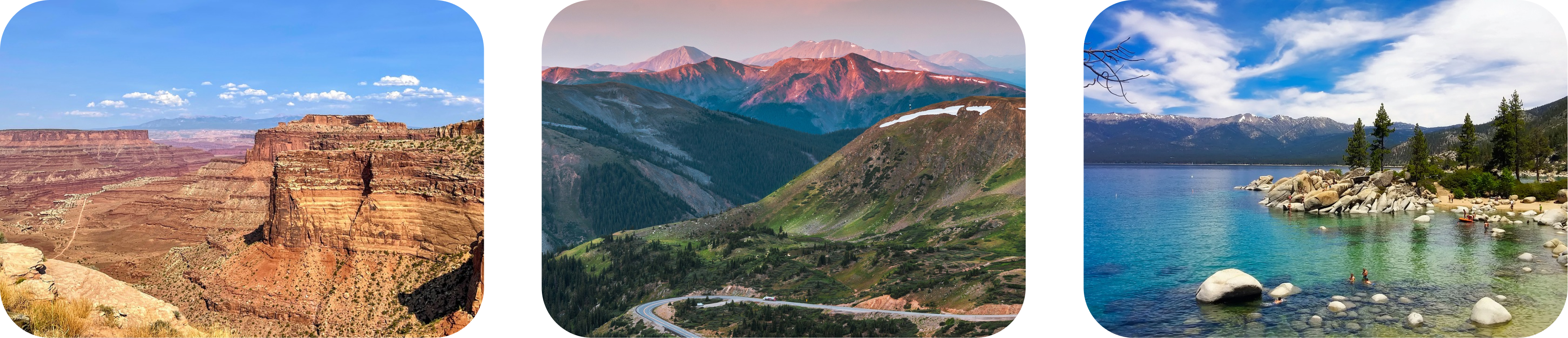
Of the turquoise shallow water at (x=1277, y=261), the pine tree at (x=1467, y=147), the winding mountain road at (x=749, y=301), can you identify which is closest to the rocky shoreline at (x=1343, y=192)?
the turquoise shallow water at (x=1277, y=261)

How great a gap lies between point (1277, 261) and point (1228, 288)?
2942mm

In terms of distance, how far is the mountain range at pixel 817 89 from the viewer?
15898mm

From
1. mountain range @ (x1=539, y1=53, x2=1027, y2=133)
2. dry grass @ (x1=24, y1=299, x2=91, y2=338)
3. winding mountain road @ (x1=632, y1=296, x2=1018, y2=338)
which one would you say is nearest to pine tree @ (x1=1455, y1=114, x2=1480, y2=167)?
winding mountain road @ (x1=632, y1=296, x2=1018, y2=338)

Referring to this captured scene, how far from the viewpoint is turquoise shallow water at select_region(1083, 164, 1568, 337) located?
6723 millimetres

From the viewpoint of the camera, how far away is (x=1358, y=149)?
339 inches

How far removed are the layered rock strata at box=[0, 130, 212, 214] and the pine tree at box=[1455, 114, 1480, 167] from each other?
52321mm

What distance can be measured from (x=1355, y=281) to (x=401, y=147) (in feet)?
72.7

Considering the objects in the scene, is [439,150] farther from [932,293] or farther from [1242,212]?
[1242,212]

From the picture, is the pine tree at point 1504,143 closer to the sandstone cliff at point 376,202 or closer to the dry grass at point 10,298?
the dry grass at point 10,298

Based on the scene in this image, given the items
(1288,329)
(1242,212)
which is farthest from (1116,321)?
(1242,212)

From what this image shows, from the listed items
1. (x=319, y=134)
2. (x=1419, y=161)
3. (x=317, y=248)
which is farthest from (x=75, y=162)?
(x=1419, y=161)

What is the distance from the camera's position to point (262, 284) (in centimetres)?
2436

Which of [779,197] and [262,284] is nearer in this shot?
[779,197]

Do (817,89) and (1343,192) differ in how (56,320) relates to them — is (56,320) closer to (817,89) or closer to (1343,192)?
(1343,192)
